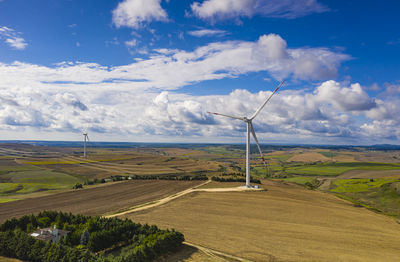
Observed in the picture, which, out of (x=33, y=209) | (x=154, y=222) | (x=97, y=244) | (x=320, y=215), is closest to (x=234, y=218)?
(x=154, y=222)

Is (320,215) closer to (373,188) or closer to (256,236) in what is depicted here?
(256,236)

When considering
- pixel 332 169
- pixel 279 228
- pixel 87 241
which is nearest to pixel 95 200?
pixel 87 241

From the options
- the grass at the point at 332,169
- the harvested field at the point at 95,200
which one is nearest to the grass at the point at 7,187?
the harvested field at the point at 95,200

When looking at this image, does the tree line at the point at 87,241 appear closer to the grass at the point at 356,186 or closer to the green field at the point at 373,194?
the green field at the point at 373,194

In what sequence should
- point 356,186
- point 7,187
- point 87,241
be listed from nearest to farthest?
point 87,241
point 7,187
point 356,186

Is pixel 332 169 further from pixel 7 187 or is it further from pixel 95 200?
pixel 7 187
